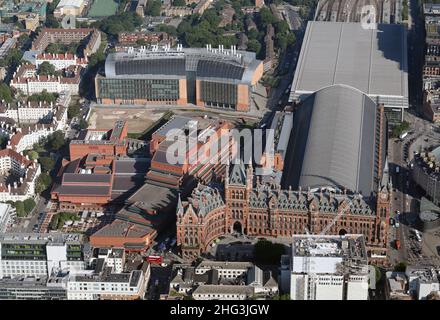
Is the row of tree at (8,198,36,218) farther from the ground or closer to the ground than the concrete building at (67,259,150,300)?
closer to the ground

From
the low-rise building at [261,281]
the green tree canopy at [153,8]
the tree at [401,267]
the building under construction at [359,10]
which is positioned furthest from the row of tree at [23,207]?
the building under construction at [359,10]

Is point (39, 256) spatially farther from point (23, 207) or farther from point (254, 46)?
point (254, 46)

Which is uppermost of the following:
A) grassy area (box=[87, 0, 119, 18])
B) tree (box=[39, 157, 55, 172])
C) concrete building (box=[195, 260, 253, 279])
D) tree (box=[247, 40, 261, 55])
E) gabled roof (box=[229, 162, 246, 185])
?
grassy area (box=[87, 0, 119, 18])

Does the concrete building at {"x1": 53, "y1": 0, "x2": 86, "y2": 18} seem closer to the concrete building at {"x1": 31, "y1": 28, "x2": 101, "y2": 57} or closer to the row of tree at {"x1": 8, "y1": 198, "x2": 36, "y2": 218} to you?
the concrete building at {"x1": 31, "y1": 28, "x2": 101, "y2": 57}

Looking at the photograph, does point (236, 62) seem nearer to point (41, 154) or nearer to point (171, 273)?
point (41, 154)

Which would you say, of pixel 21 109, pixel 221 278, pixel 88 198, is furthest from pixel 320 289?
pixel 21 109

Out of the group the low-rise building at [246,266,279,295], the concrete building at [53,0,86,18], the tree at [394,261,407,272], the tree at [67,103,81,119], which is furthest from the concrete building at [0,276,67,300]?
the concrete building at [53,0,86,18]

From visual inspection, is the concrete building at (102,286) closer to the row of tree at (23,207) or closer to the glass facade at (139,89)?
the row of tree at (23,207)
